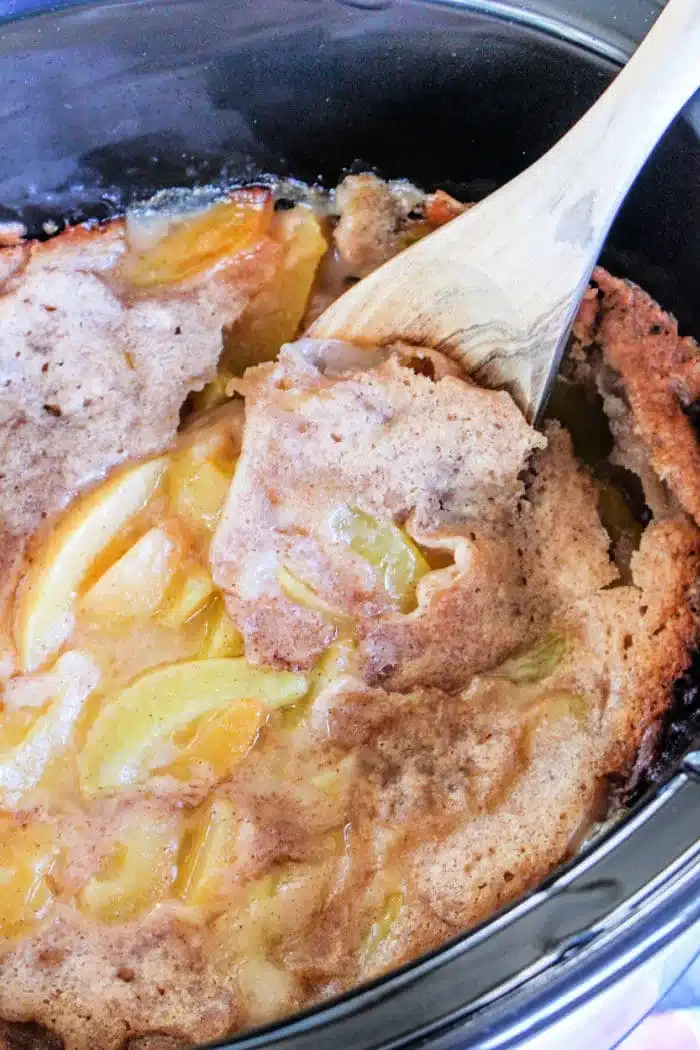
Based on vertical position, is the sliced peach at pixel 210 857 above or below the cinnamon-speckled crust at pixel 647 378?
below

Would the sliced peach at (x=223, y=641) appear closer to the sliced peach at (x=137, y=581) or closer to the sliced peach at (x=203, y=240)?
the sliced peach at (x=137, y=581)

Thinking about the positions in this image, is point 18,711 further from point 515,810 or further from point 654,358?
point 654,358

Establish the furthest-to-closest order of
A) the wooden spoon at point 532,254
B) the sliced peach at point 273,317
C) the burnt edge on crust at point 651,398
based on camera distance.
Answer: the sliced peach at point 273,317 → the burnt edge on crust at point 651,398 → the wooden spoon at point 532,254

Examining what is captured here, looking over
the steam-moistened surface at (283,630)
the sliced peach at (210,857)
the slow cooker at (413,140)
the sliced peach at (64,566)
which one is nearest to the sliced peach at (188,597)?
the steam-moistened surface at (283,630)

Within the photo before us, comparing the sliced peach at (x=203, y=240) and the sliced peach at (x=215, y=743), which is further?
the sliced peach at (x=203, y=240)

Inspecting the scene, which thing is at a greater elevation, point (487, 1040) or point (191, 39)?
point (191, 39)

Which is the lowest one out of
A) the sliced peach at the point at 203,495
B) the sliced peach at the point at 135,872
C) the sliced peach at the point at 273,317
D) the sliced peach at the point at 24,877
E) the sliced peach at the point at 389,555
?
the sliced peach at the point at 24,877

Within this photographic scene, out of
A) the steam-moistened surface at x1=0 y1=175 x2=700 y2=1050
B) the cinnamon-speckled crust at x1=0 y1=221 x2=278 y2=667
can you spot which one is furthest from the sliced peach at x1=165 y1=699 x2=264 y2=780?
the cinnamon-speckled crust at x1=0 y1=221 x2=278 y2=667

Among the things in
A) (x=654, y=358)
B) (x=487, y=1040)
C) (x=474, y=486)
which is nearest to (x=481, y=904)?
(x=487, y=1040)
